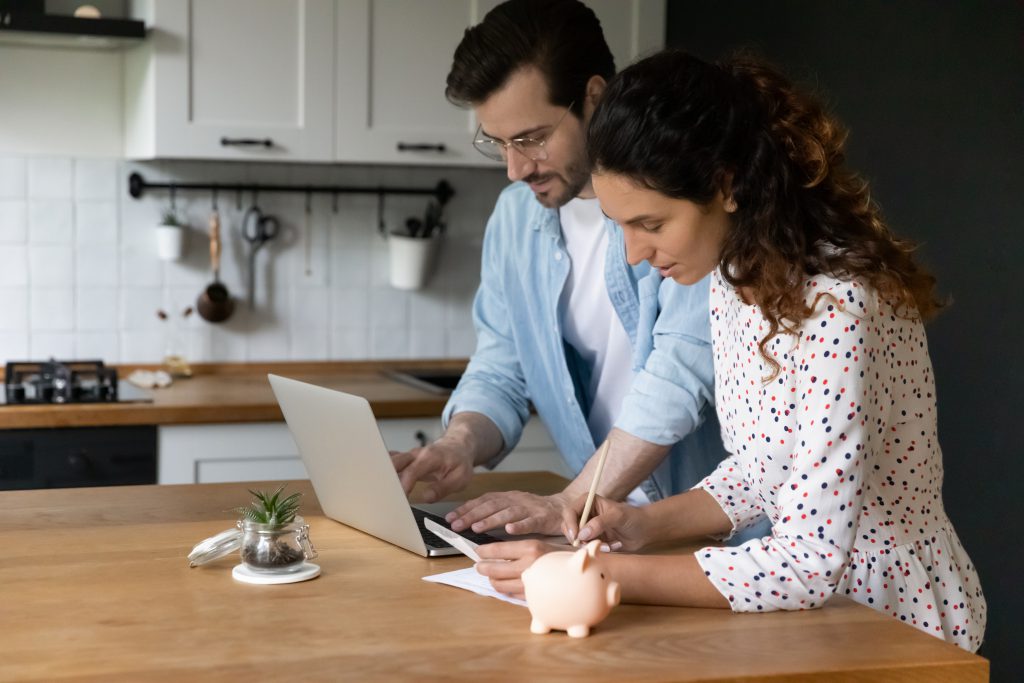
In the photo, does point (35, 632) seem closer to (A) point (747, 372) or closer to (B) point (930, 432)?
(A) point (747, 372)

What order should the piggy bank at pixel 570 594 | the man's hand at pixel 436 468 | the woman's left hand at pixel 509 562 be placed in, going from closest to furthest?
the piggy bank at pixel 570 594 < the woman's left hand at pixel 509 562 < the man's hand at pixel 436 468

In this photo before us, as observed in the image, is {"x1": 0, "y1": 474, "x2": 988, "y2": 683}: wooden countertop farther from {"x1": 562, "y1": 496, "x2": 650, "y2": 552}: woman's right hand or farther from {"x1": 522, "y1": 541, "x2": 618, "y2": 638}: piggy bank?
{"x1": 562, "y1": 496, "x2": 650, "y2": 552}: woman's right hand

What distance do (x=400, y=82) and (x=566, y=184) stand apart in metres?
1.55

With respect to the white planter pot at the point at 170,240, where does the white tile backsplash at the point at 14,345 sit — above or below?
below

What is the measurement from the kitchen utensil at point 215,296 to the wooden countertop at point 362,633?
2098 mm

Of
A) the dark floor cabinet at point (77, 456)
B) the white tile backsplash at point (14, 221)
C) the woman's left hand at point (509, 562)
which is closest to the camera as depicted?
the woman's left hand at point (509, 562)

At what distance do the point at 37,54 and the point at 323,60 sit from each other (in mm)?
872

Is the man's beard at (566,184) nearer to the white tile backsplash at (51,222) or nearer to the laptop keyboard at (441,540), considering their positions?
the laptop keyboard at (441,540)

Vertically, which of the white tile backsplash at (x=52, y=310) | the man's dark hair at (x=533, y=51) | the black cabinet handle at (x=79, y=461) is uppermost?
the man's dark hair at (x=533, y=51)

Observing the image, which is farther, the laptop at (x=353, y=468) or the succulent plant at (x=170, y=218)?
the succulent plant at (x=170, y=218)

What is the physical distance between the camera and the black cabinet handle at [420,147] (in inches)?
140

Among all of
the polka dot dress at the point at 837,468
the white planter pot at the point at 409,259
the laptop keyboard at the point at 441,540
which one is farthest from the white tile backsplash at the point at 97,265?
the polka dot dress at the point at 837,468

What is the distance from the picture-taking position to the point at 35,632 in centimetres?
135

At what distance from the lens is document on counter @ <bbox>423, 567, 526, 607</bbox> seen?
59.8 inches
